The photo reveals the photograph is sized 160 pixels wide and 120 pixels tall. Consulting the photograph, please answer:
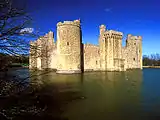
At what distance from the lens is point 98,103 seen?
8922 mm

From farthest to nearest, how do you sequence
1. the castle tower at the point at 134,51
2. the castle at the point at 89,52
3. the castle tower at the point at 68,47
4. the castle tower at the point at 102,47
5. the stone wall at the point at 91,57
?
the castle tower at the point at 134,51
the castle tower at the point at 102,47
the stone wall at the point at 91,57
the castle at the point at 89,52
the castle tower at the point at 68,47

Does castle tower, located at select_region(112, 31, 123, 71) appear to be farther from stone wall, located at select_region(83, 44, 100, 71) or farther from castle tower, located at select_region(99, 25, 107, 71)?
stone wall, located at select_region(83, 44, 100, 71)

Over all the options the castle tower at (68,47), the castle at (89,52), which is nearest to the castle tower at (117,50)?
the castle at (89,52)

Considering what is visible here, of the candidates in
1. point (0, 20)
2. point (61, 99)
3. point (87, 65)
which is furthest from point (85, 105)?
point (87, 65)

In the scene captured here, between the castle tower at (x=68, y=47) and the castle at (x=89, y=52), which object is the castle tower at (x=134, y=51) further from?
the castle tower at (x=68, y=47)

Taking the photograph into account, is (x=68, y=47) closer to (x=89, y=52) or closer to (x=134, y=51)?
(x=89, y=52)

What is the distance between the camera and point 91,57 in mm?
32000

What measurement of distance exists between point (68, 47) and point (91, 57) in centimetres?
636

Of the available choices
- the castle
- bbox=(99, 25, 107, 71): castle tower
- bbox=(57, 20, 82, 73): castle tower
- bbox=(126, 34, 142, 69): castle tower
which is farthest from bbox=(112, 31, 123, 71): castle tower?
bbox=(57, 20, 82, 73): castle tower

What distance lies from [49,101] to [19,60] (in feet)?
17.4

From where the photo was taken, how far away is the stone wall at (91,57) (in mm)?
31348

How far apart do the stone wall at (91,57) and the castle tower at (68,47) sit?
15.0ft

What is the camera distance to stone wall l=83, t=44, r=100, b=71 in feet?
103

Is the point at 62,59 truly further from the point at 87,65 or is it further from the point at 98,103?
the point at 98,103
